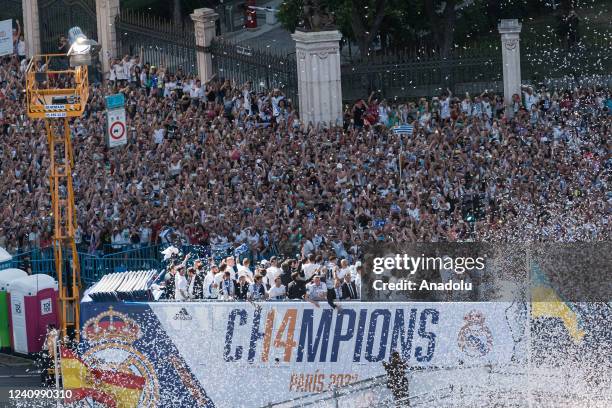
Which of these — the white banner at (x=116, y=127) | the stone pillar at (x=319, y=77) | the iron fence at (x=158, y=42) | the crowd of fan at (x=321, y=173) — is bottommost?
the crowd of fan at (x=321, y=173)

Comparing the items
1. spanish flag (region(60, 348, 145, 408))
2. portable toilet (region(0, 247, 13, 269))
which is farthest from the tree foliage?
spanish flag (region(60, 348, 145, 408))

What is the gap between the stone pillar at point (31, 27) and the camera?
50969 mm

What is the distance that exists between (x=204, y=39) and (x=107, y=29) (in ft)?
17.0

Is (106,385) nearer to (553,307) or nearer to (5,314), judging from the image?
(5,314)

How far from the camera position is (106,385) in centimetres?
2697

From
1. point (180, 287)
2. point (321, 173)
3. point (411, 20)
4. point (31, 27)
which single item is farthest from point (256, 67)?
point (180, 287)

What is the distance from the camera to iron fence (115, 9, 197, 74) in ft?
147

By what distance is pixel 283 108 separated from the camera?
39906 mm

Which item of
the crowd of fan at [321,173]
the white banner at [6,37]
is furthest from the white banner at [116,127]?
the white banner at [6,37]

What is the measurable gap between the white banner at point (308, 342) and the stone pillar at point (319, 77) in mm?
13955

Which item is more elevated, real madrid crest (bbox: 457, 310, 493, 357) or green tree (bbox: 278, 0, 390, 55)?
green tree (bbox: 278, 0, 390, 55)

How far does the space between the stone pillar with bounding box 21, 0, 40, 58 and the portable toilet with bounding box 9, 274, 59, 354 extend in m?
20.3

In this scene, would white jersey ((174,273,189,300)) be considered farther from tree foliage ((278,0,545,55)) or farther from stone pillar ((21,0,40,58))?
stone pillar ((21,0,40,58))

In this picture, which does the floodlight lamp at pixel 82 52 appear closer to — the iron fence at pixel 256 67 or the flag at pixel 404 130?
the flag at pixel 404 130
